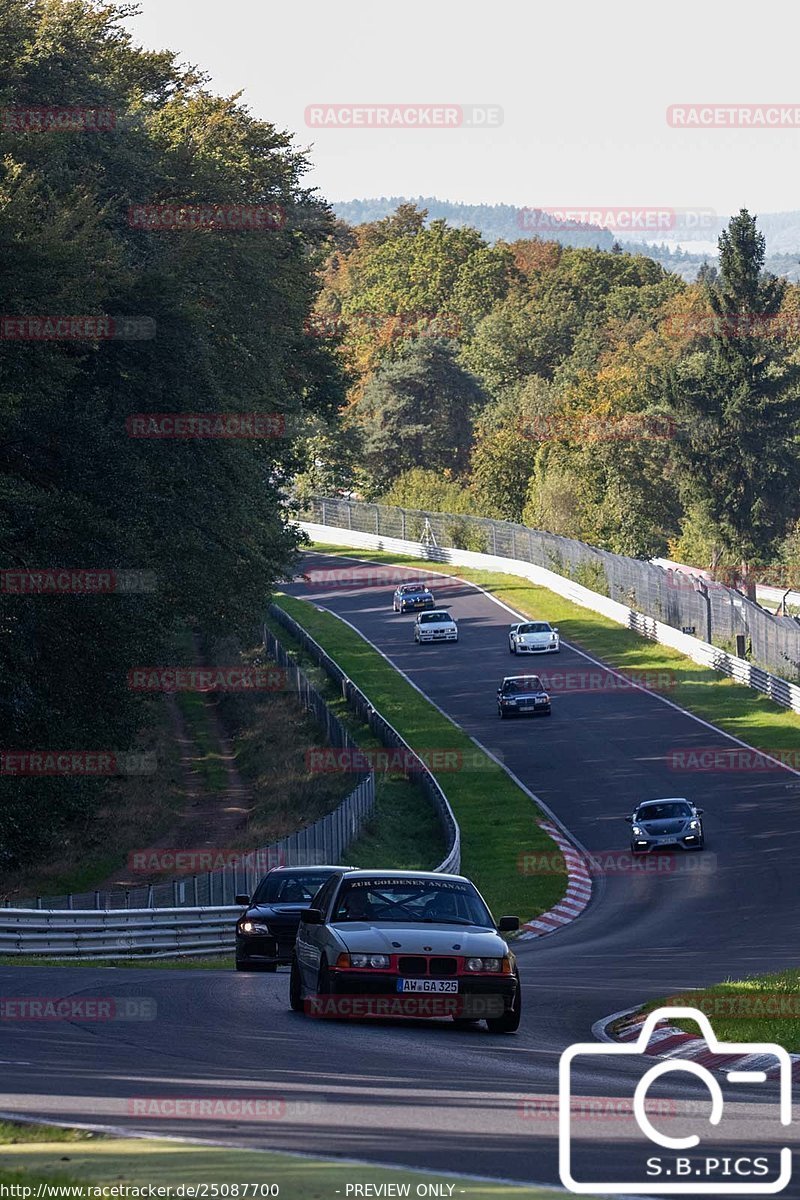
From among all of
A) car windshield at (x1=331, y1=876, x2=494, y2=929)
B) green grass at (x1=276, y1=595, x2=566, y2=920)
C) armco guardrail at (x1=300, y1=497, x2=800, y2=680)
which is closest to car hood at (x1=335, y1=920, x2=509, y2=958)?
car windshield at (x1=331, y1=876, x2=494, y2=929)

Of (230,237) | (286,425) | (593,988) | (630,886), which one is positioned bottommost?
(630,886)

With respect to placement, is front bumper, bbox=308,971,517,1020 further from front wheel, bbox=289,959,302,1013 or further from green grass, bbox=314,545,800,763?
green grass, bbox=314,545,800,763

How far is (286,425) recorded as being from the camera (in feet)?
153

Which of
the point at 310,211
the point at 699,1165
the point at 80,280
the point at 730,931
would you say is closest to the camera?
the point at 699,1165

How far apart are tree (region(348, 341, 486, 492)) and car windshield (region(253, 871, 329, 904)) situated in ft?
350

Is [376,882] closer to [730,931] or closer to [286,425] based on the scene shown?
[730,931]

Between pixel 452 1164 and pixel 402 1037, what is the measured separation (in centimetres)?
563

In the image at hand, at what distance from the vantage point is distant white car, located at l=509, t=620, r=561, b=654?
223ft

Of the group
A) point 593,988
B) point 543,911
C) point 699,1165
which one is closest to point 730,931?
point 543,911

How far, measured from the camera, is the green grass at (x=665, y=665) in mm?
53125

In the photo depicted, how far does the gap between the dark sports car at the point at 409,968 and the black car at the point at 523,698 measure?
42.4 metres

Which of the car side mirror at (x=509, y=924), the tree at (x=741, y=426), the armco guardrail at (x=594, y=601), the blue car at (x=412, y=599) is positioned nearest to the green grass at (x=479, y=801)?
the blue car at (x=412, y=599)

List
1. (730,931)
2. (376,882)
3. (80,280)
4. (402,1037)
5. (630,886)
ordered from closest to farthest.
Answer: (402,1037), (376,882), (730,931), (80,280), (630,886)

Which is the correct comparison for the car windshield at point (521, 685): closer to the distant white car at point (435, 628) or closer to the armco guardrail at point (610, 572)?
the armco guardrail at point (610, 572)
